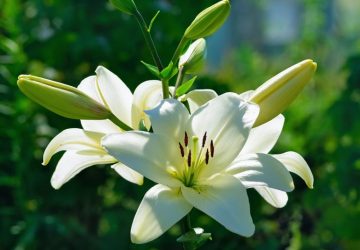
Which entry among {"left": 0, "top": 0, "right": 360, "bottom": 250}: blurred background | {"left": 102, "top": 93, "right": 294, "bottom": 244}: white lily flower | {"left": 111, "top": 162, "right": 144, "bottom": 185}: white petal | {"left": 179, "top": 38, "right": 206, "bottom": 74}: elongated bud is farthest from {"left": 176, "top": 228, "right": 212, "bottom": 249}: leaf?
{"left": 0, "top": 0, "right": 360, "bottom": 250}: blurred background

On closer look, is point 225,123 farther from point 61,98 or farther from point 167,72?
point 61,98

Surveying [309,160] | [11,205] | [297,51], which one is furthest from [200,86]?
[297,51]

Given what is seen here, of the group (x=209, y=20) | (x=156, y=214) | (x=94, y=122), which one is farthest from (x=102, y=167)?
(x=156, y=214)

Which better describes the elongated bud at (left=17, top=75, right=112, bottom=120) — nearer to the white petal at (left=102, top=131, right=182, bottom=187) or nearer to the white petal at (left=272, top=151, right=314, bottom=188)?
the white petal at (left=102, top=131, right=182, bottom=187)

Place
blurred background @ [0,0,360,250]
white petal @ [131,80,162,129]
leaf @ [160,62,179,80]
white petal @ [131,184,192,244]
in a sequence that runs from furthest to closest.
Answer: blurred background @ [0,0,360,250] → white petal @ [131,80,162,129] → leaf @ [160,62,179,80] → white petal @ [131,184,192,244]

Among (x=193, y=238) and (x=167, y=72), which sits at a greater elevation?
(x=167, y=72)
